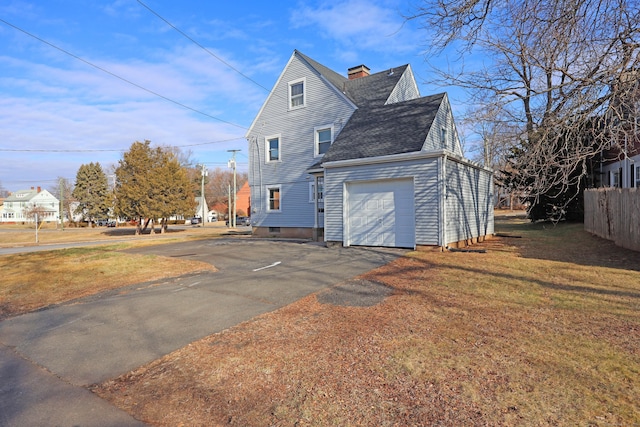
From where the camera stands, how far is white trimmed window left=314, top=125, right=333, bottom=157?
17828mm

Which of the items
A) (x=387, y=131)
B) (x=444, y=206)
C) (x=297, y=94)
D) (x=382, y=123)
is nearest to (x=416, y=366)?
(x=444, y=206)

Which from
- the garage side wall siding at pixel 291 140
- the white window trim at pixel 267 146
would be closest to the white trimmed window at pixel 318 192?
the garage side wall siding at pixel 291 140

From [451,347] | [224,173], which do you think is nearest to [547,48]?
[451,347]

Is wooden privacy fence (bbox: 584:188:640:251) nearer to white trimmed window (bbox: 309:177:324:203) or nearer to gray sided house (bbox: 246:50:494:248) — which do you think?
gray sided house (bbox: 246:50:494:248)

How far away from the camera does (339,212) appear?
13.2m

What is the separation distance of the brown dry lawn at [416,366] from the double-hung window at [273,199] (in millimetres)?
14181

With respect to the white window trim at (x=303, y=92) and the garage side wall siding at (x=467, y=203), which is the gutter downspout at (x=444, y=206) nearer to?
the garage side wall siding at (x=467, y=203)

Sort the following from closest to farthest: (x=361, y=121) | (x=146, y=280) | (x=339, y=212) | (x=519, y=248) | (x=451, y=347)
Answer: (x=451, y=347) → (x=146, y=280) → (x=519, y=248) → (x=339, y=212) → (x=361, y=121)

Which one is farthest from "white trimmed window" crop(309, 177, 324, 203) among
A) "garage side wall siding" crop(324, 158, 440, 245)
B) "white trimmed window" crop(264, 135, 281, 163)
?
"white trimmed window" crop(264, 135, 281, 163)

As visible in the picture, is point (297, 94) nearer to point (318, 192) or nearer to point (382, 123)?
point (318, 192)

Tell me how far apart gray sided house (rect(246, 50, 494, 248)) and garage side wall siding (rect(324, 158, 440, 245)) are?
0.03m

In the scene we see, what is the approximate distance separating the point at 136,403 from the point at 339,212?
10314 millimetres

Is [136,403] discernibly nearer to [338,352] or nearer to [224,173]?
[338,352]

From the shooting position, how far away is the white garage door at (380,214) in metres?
11.8
